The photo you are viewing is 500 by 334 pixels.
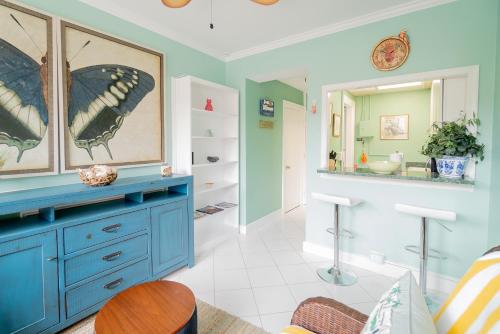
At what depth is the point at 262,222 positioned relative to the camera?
4.13 m

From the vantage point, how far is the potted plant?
2.07m

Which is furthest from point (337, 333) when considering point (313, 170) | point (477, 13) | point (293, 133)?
point (293, 133)

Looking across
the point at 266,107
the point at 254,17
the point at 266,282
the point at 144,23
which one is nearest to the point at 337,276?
the point at 266,282

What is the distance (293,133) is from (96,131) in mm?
3518

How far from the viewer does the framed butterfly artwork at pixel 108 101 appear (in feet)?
6.86

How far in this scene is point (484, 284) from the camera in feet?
2.49

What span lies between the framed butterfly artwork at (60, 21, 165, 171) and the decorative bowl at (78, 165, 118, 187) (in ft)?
0.89

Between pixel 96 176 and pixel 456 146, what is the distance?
2958 millimetres

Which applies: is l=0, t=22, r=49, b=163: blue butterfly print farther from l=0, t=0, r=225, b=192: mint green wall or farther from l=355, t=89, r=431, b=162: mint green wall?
l=355, t=89, r=431, b=162: mint green wall

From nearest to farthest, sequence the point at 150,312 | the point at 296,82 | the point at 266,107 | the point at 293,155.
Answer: the point at 150,312 < the point at 266,107 < the point at 296,82 < the point at 293,155

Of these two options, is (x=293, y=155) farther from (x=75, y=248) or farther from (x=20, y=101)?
(x=20, y=101)

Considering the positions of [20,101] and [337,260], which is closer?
[20,101]

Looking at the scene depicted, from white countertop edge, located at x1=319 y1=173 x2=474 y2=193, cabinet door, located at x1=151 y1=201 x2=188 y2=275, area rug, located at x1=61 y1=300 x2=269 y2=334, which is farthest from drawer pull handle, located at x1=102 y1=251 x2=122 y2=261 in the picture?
white countertop edge, located at x1=319 y1=173 x2=474 y2=193

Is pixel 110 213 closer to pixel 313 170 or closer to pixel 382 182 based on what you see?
pixel 313 170
